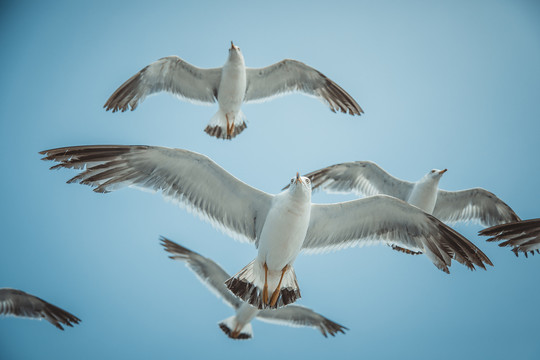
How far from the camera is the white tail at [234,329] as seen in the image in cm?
598

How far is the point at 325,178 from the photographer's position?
568 cm

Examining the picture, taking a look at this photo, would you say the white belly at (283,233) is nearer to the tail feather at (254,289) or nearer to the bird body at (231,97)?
the tail feather at (254,289)

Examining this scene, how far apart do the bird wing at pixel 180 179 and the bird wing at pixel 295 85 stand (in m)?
2.48

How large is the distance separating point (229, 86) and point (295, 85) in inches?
34.8

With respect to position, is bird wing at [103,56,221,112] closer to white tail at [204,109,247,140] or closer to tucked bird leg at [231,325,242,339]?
white tail at [204,109,247,140]

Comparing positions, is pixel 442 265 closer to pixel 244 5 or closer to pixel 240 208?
pixel 240 208

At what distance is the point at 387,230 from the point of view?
3881 millimetres

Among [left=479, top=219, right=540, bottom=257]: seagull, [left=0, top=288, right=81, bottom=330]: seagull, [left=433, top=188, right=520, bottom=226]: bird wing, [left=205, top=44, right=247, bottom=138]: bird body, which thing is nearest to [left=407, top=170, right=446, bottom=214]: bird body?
[left=433, top=188, right=520, bottom=226]: bird wing

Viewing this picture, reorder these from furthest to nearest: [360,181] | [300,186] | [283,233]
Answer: [360,181], [283,233], [300,186]

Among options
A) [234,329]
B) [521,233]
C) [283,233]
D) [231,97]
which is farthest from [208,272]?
[521,233]

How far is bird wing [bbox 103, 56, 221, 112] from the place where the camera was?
5.55m

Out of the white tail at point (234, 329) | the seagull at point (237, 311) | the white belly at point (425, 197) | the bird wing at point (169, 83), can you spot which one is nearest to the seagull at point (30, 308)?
the seagull at point (237, 311)

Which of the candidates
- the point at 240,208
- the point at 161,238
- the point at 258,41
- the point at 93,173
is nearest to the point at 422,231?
the point at 240,208

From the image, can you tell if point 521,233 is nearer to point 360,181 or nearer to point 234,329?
point 360,181
